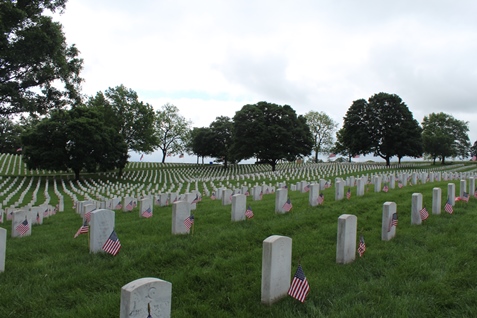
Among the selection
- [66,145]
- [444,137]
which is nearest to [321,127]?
[444,137]

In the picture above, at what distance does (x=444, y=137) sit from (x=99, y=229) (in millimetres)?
63199

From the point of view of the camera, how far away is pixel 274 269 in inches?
154

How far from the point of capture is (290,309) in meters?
3.71

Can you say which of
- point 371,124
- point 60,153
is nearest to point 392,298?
point 60,153

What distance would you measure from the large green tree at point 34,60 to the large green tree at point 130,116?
122 ft

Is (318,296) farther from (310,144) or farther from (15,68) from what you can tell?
(310,144)

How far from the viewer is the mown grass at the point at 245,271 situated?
3.76 meters

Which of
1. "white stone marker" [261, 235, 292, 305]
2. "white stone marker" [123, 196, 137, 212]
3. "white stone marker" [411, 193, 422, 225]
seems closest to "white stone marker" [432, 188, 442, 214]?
"white stone marker" [411, 193, 422, 225]

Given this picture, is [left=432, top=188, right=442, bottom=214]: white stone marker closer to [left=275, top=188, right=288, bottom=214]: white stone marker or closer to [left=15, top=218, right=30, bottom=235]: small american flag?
[left=275, top=188, right=288, bottom=214]: white stone marker

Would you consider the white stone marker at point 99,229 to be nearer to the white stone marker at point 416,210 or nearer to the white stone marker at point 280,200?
the white stone marker at point 280,200

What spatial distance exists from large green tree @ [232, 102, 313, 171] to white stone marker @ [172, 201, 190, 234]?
39.6m

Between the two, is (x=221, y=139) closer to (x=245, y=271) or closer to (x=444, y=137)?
(x=444, y=137)

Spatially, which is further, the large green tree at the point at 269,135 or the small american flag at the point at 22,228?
the large green tree at the point at 269,135

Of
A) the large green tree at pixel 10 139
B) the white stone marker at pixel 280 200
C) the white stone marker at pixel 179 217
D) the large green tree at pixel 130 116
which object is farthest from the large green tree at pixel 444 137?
the large green tree at pixel 10 139
